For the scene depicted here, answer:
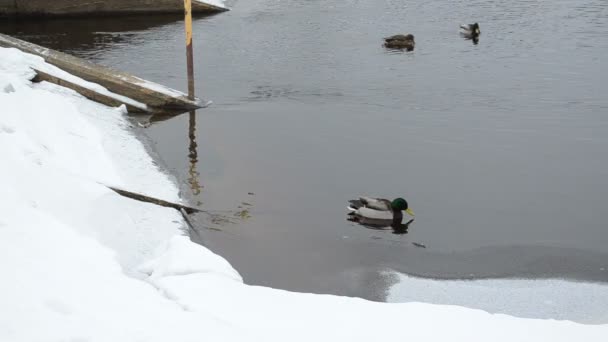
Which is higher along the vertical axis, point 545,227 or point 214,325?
point 214,325

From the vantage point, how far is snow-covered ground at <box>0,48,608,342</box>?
6637 millimetres

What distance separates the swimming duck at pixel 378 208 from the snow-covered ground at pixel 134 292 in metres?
2.95

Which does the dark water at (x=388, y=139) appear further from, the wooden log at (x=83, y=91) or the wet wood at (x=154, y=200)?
the wooden log at (x=83, y=91)

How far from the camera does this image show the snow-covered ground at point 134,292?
6.64 m

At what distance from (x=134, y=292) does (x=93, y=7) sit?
2722 cm

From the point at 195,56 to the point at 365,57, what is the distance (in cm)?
556

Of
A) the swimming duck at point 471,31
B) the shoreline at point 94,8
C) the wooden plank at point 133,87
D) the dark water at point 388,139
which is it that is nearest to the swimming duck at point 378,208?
the dark water at point 388,139

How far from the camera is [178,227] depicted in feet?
36.7

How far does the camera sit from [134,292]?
24.8ft

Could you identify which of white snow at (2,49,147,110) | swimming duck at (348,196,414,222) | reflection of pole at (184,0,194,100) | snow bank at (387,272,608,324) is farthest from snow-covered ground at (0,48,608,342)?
reflection of pole at (184,0,194,100)

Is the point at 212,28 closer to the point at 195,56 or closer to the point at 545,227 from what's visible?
the point at 195,56

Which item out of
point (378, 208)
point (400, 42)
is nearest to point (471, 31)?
point (400, 42)

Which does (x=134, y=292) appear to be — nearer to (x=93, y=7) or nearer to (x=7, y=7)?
(x=93, y=7)

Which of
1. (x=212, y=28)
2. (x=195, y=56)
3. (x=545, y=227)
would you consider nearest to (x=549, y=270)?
(x=545, y=227)
